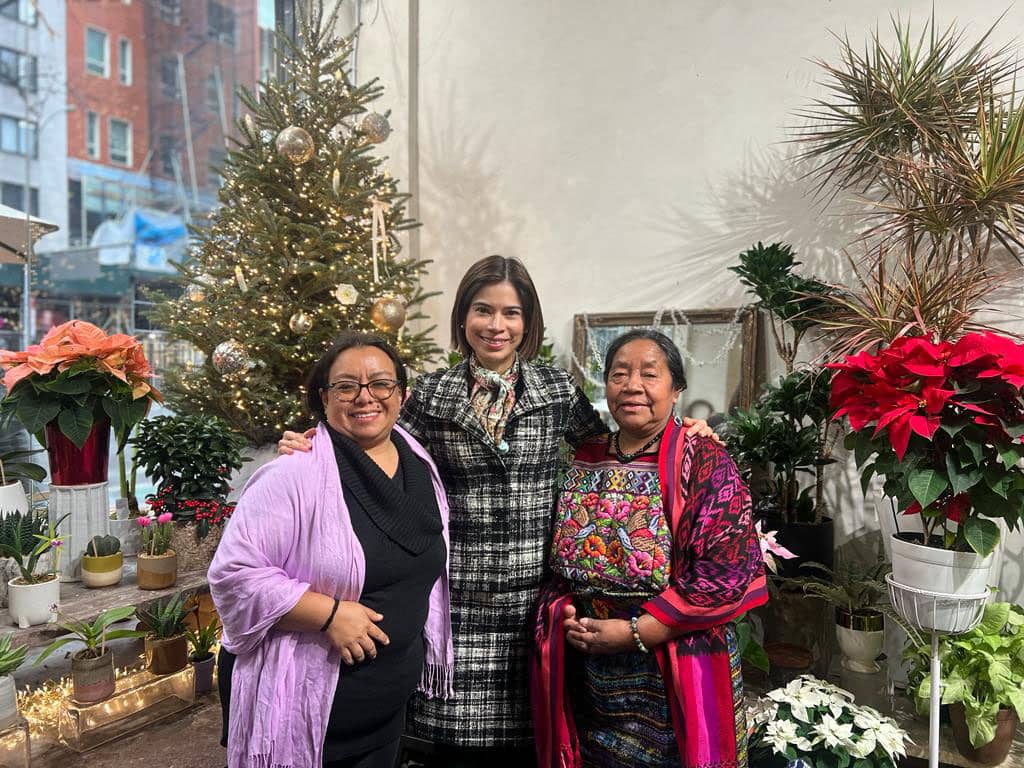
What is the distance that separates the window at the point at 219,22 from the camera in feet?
14.5

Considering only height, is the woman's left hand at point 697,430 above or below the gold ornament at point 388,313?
below

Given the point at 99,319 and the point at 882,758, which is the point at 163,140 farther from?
the point at 882,758

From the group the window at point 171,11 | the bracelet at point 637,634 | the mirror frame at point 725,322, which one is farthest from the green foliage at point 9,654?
the window at point 171,11

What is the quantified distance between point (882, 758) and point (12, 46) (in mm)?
5061

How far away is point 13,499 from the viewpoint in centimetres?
209

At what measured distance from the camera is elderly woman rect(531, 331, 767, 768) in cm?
142

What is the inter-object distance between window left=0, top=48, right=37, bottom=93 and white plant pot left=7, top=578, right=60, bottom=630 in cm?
306

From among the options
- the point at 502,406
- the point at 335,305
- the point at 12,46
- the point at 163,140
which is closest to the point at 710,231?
the point at 335,305

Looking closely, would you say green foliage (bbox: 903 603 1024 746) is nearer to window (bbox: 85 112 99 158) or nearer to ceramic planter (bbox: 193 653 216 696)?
ceramic planter (bbox: 193 653 216 696)

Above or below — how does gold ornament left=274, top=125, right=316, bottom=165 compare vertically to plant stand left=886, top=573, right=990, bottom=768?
above

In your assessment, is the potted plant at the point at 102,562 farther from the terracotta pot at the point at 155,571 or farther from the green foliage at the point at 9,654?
the green foliage at the point at 9,654

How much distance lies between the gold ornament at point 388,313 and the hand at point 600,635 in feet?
6.86

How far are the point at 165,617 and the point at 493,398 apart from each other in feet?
5.28

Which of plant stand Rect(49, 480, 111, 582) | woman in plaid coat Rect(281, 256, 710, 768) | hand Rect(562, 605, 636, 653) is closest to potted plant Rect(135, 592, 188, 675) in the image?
plant stand Rect(49, 480, 111, 582)
